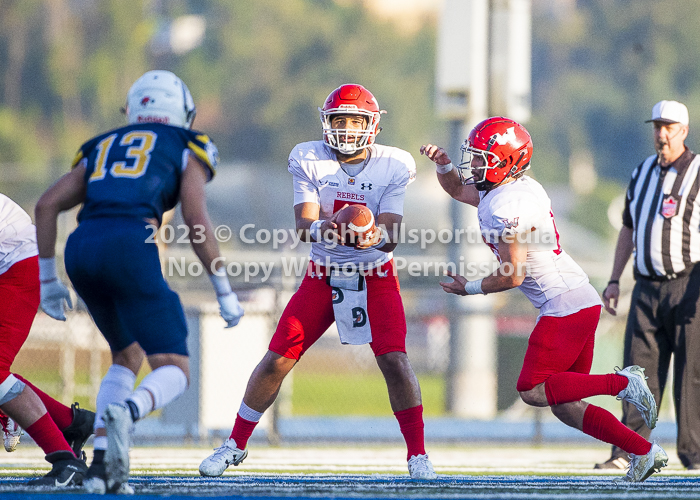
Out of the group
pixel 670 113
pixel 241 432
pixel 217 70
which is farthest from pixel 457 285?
pixel 217 70

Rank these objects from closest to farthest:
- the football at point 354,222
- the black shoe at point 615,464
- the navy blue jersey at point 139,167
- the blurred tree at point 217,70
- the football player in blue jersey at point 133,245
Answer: the football player in blue jersey at point 133,245 < the navy blue jersey at point 139,167 < the football at point 354,222 < the black shoe at point 615,464 < the blurred tree at point 217,70

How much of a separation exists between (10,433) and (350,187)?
6.93ft

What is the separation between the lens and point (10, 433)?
16.8 feet

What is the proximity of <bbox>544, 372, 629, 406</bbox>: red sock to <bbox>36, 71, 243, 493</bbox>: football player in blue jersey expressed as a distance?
58.3 inches

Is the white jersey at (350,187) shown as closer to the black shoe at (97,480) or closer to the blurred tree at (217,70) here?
the black shoe at (97,480)

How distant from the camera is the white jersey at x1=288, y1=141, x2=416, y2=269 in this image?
4.95m

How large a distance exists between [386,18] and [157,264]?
51.6m

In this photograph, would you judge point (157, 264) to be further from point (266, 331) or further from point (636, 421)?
point (266, 331)

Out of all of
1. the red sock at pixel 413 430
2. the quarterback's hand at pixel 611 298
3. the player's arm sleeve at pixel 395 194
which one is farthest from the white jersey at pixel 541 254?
the quarterback's hand at pixel 611 298

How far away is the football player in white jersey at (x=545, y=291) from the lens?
453 centimetres

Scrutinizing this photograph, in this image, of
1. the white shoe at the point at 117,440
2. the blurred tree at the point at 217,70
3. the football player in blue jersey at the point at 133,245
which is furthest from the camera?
the blurred tree at the point at 217,70

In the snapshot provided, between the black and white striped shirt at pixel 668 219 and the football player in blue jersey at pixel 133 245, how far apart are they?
2768 millimetres

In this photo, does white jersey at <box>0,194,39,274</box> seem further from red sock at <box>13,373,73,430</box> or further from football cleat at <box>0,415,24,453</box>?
football cleat at <box>0,415,24,453</box>

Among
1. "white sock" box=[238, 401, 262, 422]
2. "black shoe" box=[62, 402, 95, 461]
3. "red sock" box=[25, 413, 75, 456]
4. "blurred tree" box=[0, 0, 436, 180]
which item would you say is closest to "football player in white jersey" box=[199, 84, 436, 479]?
"white sock" box=[238, 401, 262, 422]
